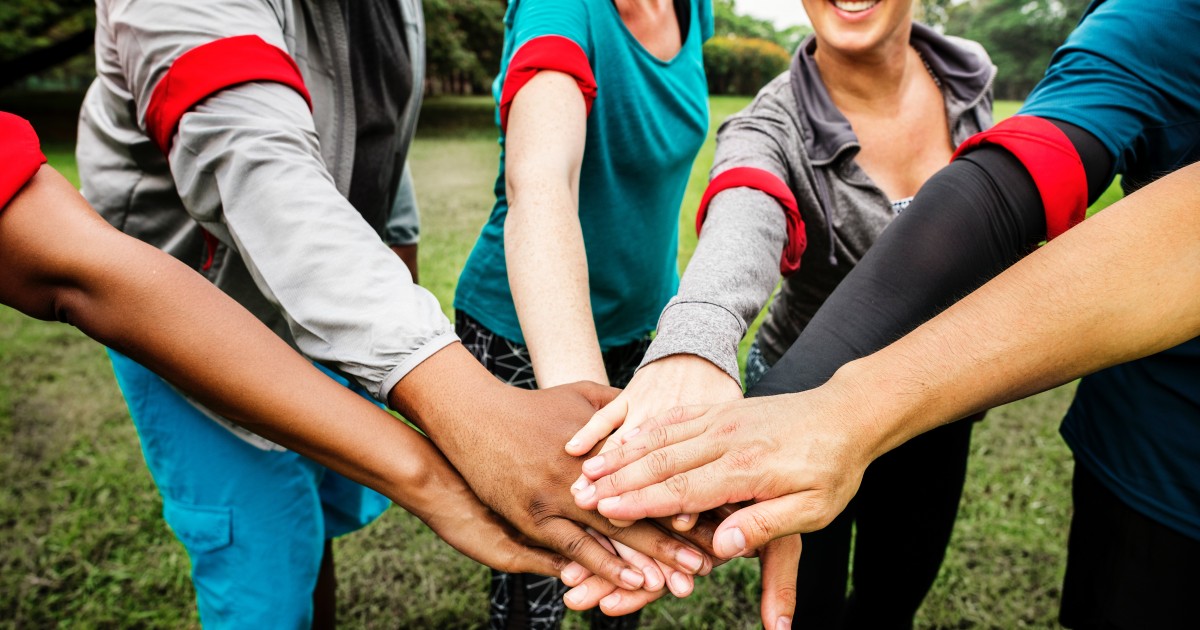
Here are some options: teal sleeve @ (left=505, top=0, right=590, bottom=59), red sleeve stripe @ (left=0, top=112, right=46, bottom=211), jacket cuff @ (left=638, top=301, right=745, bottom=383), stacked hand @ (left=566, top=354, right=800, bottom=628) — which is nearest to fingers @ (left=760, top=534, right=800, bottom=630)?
stacked hand @ (left=566, top=354, right=800, bottom=628)

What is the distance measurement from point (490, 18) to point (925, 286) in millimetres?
19564

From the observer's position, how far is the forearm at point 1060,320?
3.59ft

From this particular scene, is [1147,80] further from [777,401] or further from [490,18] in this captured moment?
[490,18]

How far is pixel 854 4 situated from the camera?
1.87 metres

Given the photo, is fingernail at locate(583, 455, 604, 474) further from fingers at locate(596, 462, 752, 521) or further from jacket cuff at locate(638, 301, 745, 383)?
jacket cuff at locate(638, 301, 745, 383)

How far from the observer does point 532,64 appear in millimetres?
1633

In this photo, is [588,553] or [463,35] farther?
[463,35]

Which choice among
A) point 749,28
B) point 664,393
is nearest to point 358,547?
point 664,393

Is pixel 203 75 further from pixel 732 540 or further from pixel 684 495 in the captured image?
pixel 732 540

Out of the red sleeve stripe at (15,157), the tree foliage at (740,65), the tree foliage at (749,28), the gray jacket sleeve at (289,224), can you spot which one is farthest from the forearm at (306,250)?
the tree foliage at (749,28)

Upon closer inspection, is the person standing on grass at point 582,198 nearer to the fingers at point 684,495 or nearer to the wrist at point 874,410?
the fingers at point 684,495

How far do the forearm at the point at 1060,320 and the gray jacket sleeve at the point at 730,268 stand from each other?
311 mm

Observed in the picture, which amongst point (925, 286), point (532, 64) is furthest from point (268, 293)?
point (925, 286)

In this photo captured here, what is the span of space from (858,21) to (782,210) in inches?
24.7
